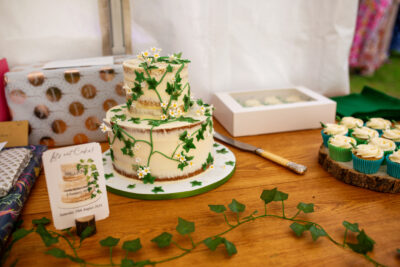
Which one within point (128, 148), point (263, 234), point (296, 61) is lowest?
point (263, 234)

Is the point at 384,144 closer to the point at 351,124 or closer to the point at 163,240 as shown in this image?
the point at 351,124

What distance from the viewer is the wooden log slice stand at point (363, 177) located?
801 millimetres

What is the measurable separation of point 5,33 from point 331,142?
117 cm

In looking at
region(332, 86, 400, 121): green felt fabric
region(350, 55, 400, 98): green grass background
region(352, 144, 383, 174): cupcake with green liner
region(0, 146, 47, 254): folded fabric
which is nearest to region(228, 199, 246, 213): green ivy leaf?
region(352, 144, 383, 174): cupcake with green liner

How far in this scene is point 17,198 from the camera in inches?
29.1

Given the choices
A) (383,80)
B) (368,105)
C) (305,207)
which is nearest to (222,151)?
Result: (305,207)

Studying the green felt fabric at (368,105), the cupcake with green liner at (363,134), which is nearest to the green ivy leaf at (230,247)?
the cupcake with green liner at (363,134)

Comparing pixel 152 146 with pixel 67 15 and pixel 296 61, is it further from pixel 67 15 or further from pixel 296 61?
pixel 296 61

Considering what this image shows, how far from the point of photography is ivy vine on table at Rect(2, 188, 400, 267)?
597 millimetres

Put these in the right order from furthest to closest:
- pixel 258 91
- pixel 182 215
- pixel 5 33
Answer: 1. pixel 258 91
2. pixel 5 33
3. pixel 182 215

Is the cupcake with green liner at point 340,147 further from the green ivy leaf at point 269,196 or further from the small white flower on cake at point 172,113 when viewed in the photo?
the small white flower on cake at point 172,113

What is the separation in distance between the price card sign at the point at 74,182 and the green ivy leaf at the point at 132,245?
10cm

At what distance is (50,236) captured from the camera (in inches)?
24.9

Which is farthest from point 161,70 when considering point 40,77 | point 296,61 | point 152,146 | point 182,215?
point 296,61
